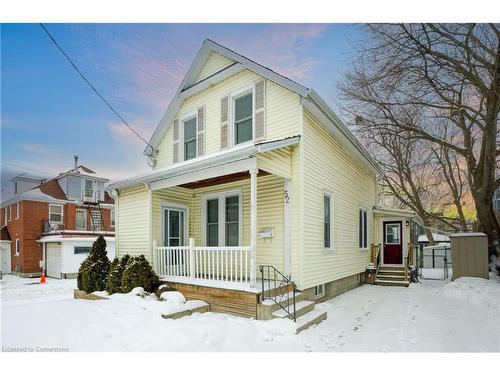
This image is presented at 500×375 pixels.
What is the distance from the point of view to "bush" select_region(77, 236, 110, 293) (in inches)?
330

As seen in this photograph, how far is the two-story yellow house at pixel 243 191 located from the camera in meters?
6.80

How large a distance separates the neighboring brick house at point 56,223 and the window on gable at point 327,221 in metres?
16.3

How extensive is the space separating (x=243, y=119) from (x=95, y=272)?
5.52 meters

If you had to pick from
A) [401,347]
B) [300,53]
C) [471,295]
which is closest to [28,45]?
[300,53]

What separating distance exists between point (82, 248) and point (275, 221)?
54.2ft

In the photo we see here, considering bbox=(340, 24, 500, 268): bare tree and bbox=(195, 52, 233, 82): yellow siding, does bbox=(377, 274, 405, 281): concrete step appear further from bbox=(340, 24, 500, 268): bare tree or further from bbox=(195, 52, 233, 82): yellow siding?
bbox=(195, 52, 233, 82): yellow siding

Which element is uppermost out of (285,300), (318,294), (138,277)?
(138,277)

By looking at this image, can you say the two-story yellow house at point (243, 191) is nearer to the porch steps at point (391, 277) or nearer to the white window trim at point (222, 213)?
the white window trim at point (222, 213)

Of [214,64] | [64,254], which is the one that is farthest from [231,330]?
[64,254]

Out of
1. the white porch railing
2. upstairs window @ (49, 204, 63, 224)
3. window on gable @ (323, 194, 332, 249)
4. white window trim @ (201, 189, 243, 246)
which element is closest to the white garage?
upstairs window @ (49, 204, 63, 224)

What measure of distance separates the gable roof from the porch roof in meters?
1.04

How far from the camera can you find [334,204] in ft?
29.0

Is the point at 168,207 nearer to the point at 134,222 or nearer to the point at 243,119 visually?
the point at 134,222

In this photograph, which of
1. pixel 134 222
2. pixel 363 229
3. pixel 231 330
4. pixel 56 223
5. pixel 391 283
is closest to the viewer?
pixel 231 330
